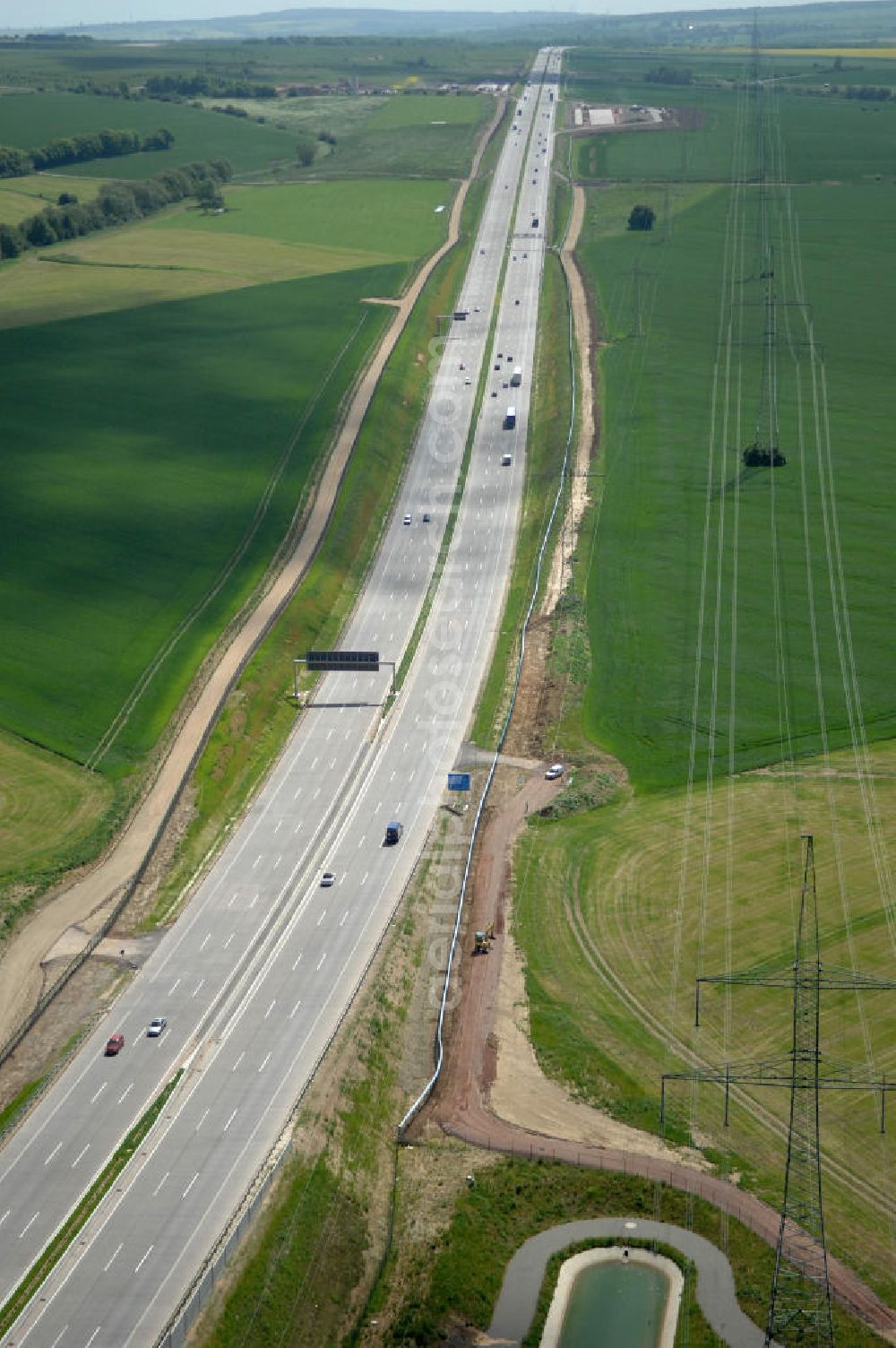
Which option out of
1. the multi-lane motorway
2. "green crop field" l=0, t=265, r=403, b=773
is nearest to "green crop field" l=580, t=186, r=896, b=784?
the multi-lane motorway

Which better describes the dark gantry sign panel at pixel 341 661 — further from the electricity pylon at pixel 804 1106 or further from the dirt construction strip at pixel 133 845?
the electricity pylon at pixel 804 1106

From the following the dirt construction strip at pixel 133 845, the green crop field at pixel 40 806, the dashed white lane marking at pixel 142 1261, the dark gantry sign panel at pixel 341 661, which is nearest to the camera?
the dashed white lane marking at pixel 142 1261

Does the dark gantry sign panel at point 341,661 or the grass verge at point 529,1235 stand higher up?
the dark gantry sign panel at point 341,661

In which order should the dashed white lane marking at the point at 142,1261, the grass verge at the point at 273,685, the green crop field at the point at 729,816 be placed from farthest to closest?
1. the grass verge at the point at 273,685
2. the green crop field at the point at 729,816
3. the dashed white lane marking at the point at 142,1261

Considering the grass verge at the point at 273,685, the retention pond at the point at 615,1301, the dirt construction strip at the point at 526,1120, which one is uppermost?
the grass verge at the point at 273,685

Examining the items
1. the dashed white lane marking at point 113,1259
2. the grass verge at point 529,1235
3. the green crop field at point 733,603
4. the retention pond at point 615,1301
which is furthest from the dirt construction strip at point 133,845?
the retention pond at point 615,1301

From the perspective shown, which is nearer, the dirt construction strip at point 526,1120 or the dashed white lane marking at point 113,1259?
the dashed white lane marking at point 113,1259
